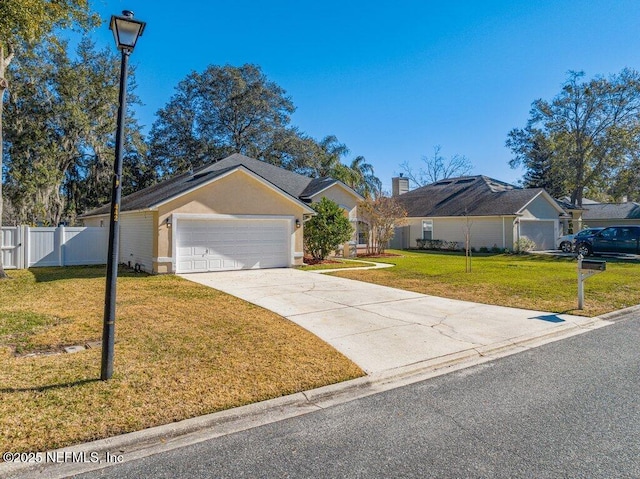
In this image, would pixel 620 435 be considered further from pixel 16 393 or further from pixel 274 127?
pixel 274 127

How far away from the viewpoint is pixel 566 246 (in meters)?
24.8

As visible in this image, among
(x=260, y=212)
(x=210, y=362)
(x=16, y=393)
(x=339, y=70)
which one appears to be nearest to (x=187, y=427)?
(x=210, y=362)

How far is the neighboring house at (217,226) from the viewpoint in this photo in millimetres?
13922

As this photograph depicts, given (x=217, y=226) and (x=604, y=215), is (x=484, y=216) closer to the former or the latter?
(x=604, y=215)

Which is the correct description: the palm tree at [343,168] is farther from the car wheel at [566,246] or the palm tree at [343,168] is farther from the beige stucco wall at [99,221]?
the beige stucco wall at [99,221]

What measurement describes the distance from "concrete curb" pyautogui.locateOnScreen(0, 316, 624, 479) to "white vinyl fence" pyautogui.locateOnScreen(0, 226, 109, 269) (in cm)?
1529

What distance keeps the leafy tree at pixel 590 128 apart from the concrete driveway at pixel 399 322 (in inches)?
1127

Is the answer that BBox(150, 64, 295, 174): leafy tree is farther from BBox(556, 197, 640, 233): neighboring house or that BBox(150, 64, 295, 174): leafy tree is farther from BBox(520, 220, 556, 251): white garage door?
BBox(556, 197, 640, 233): neighboring house

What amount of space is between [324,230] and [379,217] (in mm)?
4885

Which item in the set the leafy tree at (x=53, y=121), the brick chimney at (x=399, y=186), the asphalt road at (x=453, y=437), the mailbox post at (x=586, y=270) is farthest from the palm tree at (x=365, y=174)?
the asphalt road at (x=453, y=437)

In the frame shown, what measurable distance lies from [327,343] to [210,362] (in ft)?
6.01

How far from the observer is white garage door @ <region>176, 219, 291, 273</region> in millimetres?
14398

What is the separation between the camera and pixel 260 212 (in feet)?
51.7

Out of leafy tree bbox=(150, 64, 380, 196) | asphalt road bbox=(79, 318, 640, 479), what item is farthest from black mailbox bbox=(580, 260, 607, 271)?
leafy tree bbox=(150, 64, 380, 196)
